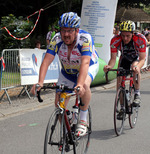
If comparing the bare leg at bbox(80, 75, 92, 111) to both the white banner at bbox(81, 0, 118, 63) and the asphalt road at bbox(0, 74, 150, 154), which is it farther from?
the white banner at bbox(81, 0, 118, 63)

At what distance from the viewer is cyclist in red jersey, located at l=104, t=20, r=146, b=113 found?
6.22 m

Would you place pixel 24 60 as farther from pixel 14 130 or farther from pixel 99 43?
pixel 99 43

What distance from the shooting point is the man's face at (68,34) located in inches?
173

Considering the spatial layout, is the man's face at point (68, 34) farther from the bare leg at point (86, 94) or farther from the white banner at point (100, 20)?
the white banner at point (100, 20)

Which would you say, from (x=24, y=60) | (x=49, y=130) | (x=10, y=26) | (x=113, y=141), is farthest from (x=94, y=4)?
(x=49, y=130)

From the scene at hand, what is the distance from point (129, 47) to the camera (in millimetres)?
6500

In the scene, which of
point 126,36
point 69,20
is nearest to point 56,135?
point 69,20

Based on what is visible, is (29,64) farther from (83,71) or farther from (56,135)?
(56,135)

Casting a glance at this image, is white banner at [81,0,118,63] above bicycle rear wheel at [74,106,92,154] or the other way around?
above

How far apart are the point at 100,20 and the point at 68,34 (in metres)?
8.93

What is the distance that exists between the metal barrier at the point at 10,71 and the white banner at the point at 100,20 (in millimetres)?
4789

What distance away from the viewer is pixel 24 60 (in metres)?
9.12

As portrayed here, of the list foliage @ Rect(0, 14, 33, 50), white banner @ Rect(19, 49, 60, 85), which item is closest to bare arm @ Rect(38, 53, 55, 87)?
white banner @ Rect(19, 49, 60, 85)

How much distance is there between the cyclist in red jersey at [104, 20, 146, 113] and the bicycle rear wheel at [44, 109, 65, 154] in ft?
7.46
